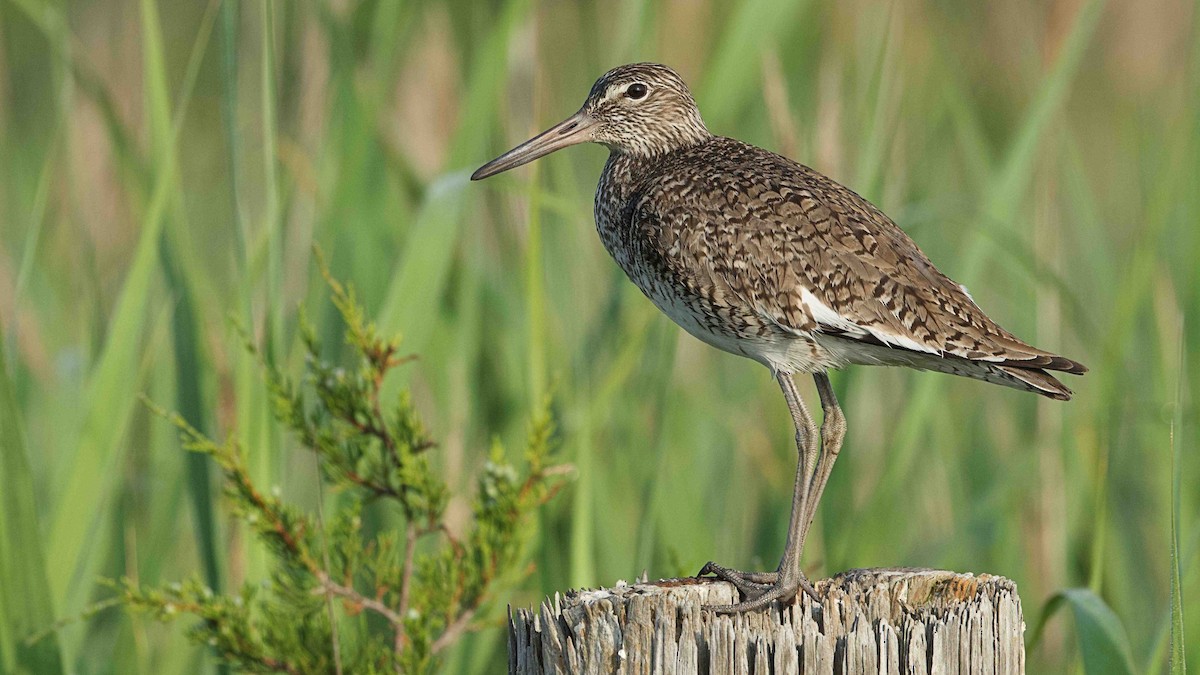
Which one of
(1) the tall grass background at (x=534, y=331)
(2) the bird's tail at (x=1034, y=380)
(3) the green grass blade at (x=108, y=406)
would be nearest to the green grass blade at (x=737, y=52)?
(1) the tall grass background at (x=534, y=331)

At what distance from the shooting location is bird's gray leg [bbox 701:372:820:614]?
3645mm

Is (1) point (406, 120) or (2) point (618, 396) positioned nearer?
(2) point (618, 396)

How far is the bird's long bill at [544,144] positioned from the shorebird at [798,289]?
0.50m

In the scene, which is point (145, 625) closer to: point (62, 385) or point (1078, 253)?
point (62, 385)

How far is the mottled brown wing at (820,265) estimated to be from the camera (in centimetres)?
385

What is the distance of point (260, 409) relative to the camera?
14.3ft

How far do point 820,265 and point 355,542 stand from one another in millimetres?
1656

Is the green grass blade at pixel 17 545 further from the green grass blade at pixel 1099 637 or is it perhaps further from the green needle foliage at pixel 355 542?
the green grass blade at pixel 1099 637

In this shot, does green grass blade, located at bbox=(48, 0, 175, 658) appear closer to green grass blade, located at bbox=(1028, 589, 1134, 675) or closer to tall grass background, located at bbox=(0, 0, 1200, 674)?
tall grass background, located at bbox=(0, 0, 1200, 674)

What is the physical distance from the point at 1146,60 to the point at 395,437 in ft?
36.0

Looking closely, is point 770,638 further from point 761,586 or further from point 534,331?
point 534,331

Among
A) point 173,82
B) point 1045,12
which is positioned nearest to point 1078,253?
point 1045,12

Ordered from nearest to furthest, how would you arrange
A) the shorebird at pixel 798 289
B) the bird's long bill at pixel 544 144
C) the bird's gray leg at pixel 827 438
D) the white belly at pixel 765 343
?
the shorebird at pixel 798 289 < the white belly at pixel 765 343 < the bird's gray leg at pixel 827 438 < the bird's long bill at pixel 544 144

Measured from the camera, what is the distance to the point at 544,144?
484 cm
